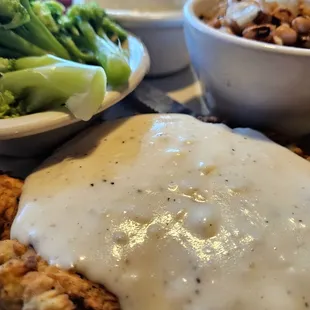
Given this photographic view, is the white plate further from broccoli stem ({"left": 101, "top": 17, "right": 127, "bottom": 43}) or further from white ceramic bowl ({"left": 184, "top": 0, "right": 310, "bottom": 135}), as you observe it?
broccoli stem ({"left": 101, "top": 17, "right": 127, "bottom": 43})

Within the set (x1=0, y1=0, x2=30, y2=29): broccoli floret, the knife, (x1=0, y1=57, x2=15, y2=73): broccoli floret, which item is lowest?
the knife

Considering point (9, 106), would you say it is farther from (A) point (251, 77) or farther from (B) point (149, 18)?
(B) point (149, 18)


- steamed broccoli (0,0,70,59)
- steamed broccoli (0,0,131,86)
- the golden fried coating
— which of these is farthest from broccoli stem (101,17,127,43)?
the golden fried coating

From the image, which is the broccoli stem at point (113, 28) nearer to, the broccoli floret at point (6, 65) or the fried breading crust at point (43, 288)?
the broccoli floret at point (6, 65)

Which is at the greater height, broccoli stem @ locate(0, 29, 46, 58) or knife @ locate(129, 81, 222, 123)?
broccoli stem @ locate(0, 29, 46, 58)

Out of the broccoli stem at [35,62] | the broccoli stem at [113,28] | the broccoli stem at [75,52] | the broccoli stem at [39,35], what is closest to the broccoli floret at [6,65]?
the broccoli stem at [35,62]

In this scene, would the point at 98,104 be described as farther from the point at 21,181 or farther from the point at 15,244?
the point at 15,244
